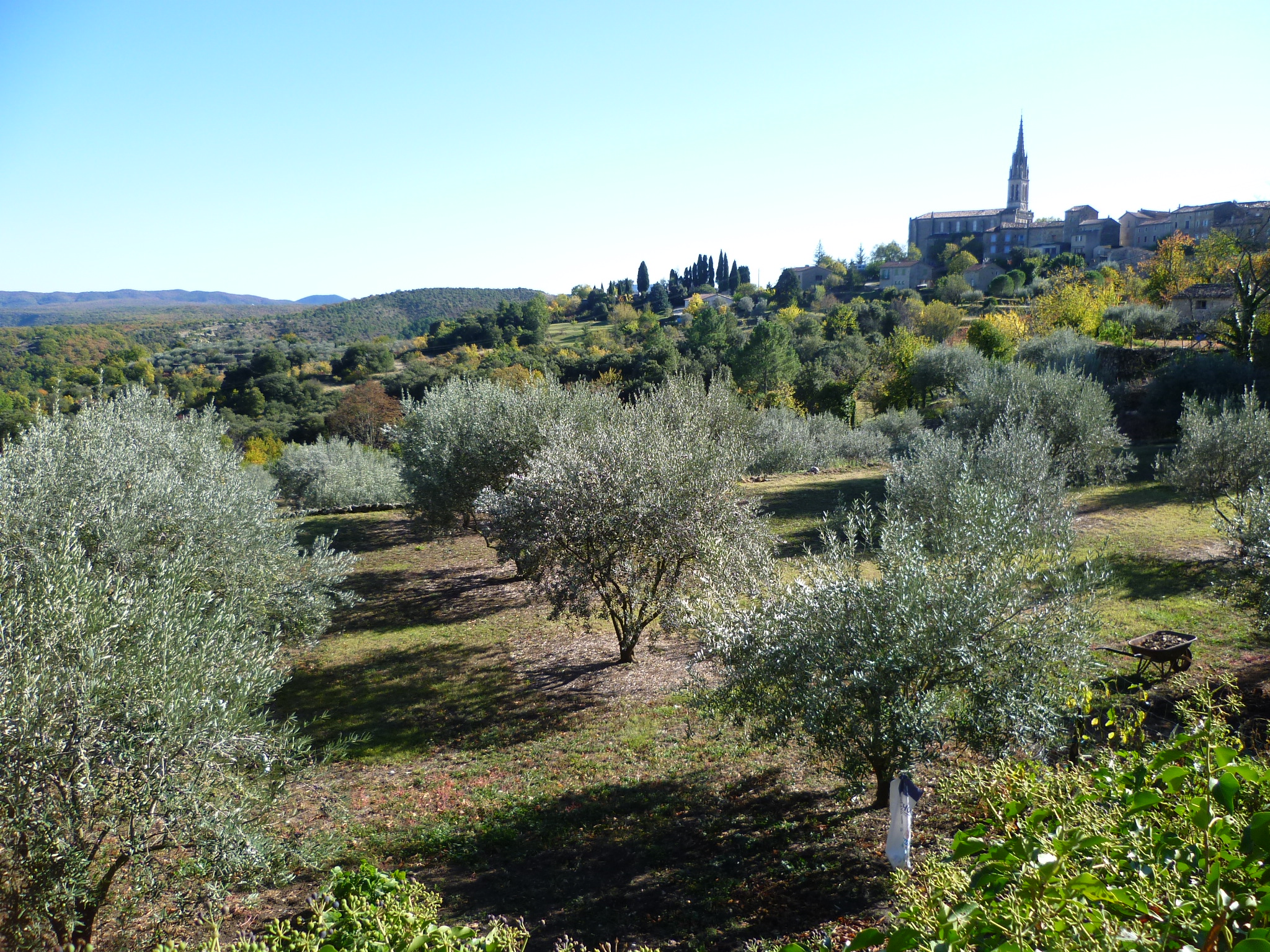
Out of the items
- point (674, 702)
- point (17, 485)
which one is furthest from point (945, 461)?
point (17, 485)

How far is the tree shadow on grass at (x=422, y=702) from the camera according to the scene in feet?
39.8

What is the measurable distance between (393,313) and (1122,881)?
15588 cm

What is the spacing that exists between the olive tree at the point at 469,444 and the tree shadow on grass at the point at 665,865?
34.4ft

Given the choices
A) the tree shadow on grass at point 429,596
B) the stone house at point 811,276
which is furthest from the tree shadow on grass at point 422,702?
the stone house at point 811,276

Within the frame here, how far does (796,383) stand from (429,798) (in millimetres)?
50672

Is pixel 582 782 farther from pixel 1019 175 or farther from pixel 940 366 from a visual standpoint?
pixel 1019 175

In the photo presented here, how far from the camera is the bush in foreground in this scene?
31766 millimetres

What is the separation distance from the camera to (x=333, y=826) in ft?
30.6

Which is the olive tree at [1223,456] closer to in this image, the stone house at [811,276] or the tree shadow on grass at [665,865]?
the tree shadow on grass at [665,865]

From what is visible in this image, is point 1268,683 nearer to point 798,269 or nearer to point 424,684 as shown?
point 424,684

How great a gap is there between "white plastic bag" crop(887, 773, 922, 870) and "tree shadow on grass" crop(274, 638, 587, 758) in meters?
6.44

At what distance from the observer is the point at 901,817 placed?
727 cm

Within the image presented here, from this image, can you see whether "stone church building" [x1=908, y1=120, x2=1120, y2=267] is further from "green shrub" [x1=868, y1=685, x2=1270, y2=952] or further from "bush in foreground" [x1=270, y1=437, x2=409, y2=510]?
"green shrub" [x1=868, y1=685, x2=1270, y2=952]

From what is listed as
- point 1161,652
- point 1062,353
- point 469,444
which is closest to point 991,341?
point 1062,353
